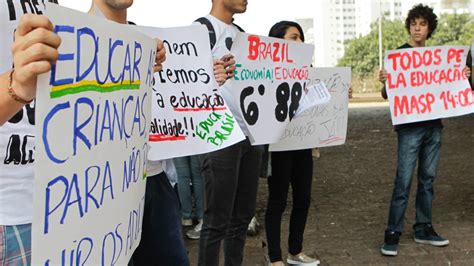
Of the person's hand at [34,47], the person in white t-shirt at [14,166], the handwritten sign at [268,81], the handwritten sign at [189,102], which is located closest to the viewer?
the person's hand at [34,47]

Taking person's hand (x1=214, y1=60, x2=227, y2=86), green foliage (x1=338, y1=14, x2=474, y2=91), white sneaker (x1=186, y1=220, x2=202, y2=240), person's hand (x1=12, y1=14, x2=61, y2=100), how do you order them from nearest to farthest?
1. person's hand (x1=12, y1=14, x2=61, y2=100)
2. person's hand (x1=214, y1=60, x2=227, y2=86)
3. white sneaker (x1=186, y1=220, x2=202, y2=240)
4. green foliage (x1=338, y1=14, x2=474, y2=91)

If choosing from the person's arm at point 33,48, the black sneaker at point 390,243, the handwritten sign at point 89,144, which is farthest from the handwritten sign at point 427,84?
the person's arm at point 33,48

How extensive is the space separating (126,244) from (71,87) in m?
0.66

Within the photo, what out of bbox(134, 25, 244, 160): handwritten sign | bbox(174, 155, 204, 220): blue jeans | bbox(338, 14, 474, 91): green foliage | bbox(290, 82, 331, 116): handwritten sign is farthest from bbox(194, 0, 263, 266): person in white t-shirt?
bbox(338, 14, 474, 91): green foliage

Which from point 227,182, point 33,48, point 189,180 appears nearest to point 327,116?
point 189,180

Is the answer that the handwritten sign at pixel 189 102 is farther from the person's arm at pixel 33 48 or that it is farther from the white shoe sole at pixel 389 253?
the white shoe sole at pixel 389 253

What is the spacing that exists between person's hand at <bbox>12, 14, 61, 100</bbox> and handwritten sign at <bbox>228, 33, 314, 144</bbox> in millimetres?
2129

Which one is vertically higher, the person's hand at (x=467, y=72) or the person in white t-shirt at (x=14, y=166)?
the person's hand at (x=467, y=72)

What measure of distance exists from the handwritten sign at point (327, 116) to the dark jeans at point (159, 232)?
1.77 metres

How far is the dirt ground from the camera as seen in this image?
179 inches

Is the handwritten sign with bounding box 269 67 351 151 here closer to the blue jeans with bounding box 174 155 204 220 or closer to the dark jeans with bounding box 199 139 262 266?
the dark jeans with bounding box 199 139 262 266

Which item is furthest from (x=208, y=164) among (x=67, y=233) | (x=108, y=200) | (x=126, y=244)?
(x=67, y=233)

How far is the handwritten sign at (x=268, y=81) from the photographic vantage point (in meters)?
3.49

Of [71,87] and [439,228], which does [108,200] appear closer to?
[71,87]
